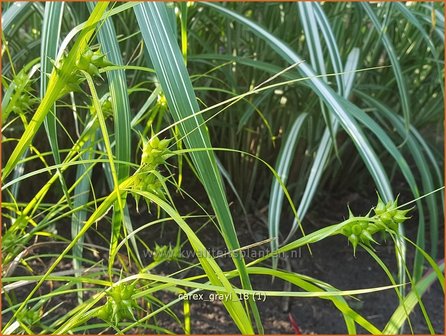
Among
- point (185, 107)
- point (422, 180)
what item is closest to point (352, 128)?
point (185, 107)

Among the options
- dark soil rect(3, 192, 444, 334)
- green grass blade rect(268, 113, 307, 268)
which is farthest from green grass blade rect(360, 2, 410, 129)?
dark soil rect(3, 192, 444, 334)

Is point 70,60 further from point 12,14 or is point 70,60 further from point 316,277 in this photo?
point 316,277

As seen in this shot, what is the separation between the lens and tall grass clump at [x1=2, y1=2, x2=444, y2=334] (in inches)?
16.5

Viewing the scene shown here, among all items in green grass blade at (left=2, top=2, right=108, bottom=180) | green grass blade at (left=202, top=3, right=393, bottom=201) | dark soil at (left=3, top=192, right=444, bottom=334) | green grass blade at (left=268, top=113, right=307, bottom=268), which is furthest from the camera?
dark soil at (left=3, top=192, right=444, bottom=334)

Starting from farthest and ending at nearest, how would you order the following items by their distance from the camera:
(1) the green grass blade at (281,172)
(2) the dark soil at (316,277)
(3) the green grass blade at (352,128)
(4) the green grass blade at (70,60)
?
(2) the dark soil at (316,277) < (1) the green grass blade at (281,172) < (3) the green grass blade at (352,128) < (4) the green grass blade at (70,60)

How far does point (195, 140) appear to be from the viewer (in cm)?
39

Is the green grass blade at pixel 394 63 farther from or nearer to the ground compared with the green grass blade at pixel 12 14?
nearer to the ground

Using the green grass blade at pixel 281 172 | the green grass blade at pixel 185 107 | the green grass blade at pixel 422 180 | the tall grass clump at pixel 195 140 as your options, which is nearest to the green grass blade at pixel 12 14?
the tall grass clump at pixel 195 140

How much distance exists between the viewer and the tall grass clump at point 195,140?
419 millimetres

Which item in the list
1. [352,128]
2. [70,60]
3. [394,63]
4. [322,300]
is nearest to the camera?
[70,60]

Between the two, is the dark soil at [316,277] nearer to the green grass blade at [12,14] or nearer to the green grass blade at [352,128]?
the green grass blade at [352,128]

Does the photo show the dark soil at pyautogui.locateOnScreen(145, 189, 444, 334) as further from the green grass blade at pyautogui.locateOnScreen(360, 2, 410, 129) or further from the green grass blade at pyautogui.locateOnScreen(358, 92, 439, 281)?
the green grass blade at pyautogui.locateOnScreen(360, 2, 410, 129)

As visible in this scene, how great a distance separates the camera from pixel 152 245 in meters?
1.01

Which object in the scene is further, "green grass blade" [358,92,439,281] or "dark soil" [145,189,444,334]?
"dark soil" [145,189,444,334]
